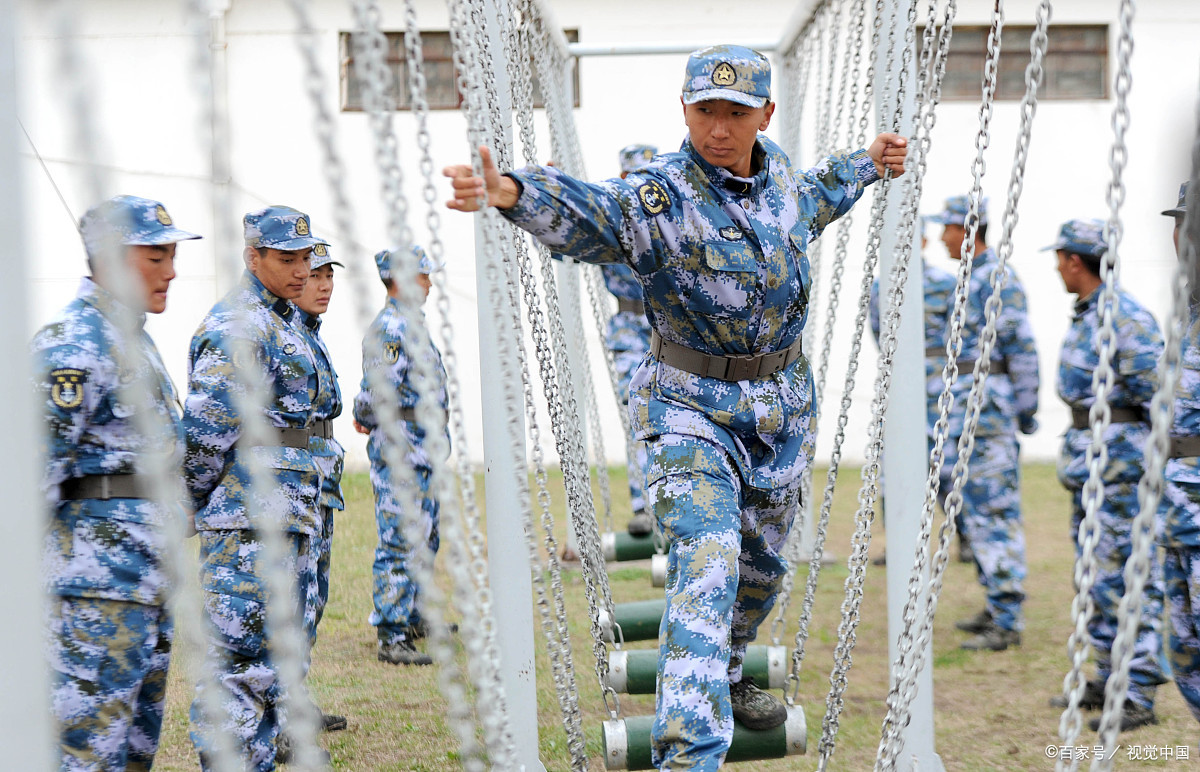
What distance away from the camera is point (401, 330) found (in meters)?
5.14

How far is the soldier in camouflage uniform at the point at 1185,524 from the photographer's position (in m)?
3.38

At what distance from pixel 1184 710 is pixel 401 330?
358 cm

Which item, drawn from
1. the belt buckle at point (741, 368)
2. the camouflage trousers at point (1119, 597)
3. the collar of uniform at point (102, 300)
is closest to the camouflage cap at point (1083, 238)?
the camouflage trousers at point (1119, 597)

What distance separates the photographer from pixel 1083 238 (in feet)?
15.3

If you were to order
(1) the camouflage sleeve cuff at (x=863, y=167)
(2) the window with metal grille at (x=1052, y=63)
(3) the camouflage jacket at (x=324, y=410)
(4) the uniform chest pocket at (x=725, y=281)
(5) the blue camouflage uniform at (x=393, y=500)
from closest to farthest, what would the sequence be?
(4) the uniform chest pocket at (x=725, y=281) < (1) the camouflage sleeve cuff at (x=863, y=167) < (3) the camouflage jacket at (x=324, y=410) < (5) the blue camouflage uniform at (x=393, y=500) < (2) the window with metal grille at (x=1052, y=63)

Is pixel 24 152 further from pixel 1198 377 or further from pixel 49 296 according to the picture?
pixel 49 296

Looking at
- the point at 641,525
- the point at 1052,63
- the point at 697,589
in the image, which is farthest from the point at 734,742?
the point at 1052,63

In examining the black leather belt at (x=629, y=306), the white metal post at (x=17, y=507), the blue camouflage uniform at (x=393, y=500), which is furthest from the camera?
the black leather belt at (x=629, y=306)

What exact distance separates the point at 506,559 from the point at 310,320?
Result: 129 cm

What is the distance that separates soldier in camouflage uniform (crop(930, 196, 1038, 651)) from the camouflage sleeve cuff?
2258 millimetres

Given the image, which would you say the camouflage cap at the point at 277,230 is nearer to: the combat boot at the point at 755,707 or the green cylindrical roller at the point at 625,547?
the combat boot at the point at 755,707

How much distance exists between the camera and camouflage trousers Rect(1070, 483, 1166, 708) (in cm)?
422

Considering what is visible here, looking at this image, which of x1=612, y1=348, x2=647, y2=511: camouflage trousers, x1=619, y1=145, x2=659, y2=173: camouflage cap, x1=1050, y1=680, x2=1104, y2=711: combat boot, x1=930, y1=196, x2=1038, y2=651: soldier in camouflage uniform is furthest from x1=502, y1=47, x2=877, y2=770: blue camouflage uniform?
x1=612, y1=348, x2=647, y2=511: camouflage trousers

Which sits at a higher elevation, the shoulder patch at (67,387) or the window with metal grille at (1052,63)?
the window with metal grille at (1052,63)
